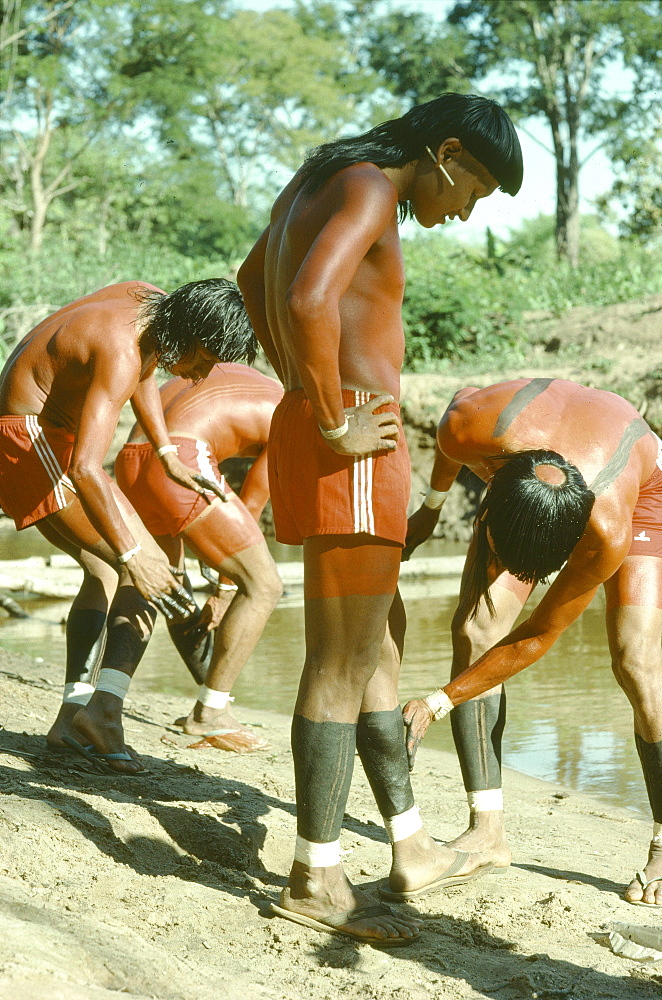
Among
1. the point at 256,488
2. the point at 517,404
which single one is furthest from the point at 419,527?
the point at 256,488

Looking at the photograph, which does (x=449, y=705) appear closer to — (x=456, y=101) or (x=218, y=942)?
(x=218, y=942)

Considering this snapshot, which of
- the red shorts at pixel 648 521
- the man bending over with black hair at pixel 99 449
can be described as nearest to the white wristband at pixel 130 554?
the man bending over with black hair at pixel 99 449

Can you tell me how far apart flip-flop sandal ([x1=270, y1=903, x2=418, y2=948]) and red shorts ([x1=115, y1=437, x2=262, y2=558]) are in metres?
2.03

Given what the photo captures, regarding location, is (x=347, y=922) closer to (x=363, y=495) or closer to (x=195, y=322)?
(x=363, y=495)

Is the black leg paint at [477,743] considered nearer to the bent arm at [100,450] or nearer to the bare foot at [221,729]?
the bent arm at [100,450]

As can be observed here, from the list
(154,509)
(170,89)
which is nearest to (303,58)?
(170,89)

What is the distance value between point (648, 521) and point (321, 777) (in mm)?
1349

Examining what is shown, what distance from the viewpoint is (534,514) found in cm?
274

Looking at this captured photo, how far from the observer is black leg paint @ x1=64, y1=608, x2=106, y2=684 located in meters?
4.05

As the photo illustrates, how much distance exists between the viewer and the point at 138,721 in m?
4.74

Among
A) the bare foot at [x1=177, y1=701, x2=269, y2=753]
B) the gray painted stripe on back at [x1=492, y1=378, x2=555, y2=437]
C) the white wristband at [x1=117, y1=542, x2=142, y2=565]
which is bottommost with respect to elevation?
the bare foot at [x1=177, y1=701, x2=269, y2=753]

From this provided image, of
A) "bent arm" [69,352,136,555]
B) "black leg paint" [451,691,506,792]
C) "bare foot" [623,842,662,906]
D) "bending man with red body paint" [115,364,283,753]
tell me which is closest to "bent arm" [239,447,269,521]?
"bending man with red body paint" [115,364,283,753]

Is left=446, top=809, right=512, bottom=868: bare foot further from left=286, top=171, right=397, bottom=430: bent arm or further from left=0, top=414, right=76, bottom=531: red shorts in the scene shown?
left=0, top=414, right=76, bottom=531: red shorts

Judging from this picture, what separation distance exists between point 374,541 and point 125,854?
113 centimetres
